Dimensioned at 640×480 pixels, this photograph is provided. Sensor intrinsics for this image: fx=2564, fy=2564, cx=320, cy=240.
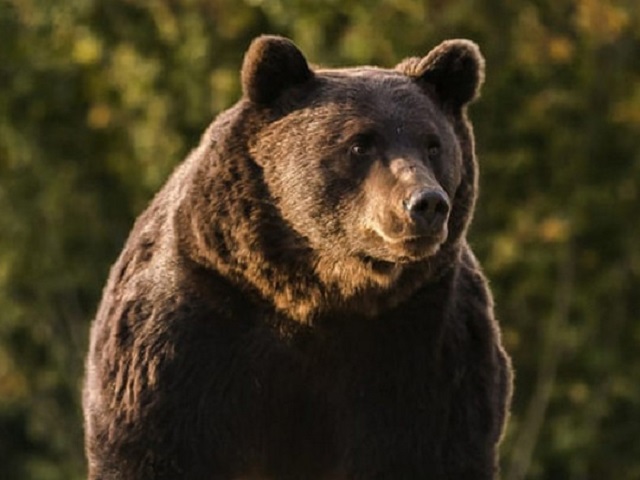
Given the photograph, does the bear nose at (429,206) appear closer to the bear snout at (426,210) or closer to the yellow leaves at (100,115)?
the bear snout at (426,210)

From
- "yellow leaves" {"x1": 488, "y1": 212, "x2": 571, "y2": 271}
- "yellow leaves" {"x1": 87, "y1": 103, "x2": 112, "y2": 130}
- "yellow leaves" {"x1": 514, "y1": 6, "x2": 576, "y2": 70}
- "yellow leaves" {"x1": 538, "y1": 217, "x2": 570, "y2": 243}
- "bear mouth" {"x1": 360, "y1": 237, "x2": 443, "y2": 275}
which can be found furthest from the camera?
"yellow leaves" {"x1": 87, "y1": 103, "x2": 112, "y2": 130}

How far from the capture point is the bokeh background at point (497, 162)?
809 inches

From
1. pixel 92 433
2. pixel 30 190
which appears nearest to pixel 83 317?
pixel 30 190

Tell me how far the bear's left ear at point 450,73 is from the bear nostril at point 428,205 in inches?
30.3

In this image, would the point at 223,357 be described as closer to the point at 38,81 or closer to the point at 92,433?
the point at 92,433

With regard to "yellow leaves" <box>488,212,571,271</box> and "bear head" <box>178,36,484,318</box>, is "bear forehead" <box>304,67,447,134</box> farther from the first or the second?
"yellow leaves" <box>488,212,571,271</box>

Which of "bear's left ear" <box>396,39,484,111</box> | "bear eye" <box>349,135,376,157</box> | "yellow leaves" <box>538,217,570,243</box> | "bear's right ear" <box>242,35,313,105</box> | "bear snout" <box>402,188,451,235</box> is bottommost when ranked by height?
"yellow leaves" <box>538,217,570,243</box>

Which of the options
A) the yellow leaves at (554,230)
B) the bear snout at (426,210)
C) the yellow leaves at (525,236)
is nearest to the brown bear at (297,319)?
the bear snout at (426,210)

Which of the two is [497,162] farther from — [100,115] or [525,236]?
[100,115]

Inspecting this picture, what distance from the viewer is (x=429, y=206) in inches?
325

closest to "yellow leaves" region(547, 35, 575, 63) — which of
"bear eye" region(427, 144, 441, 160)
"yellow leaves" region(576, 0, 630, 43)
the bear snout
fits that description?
"yellow leaves" region(576, 0, 630, 43)

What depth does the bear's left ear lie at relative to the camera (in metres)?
8.95

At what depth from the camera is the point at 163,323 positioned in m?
8.91

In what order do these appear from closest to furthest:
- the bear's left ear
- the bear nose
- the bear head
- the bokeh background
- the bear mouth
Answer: the bear nose
the bear mouth
the bear head
the bear's left ear
the bokeh background
